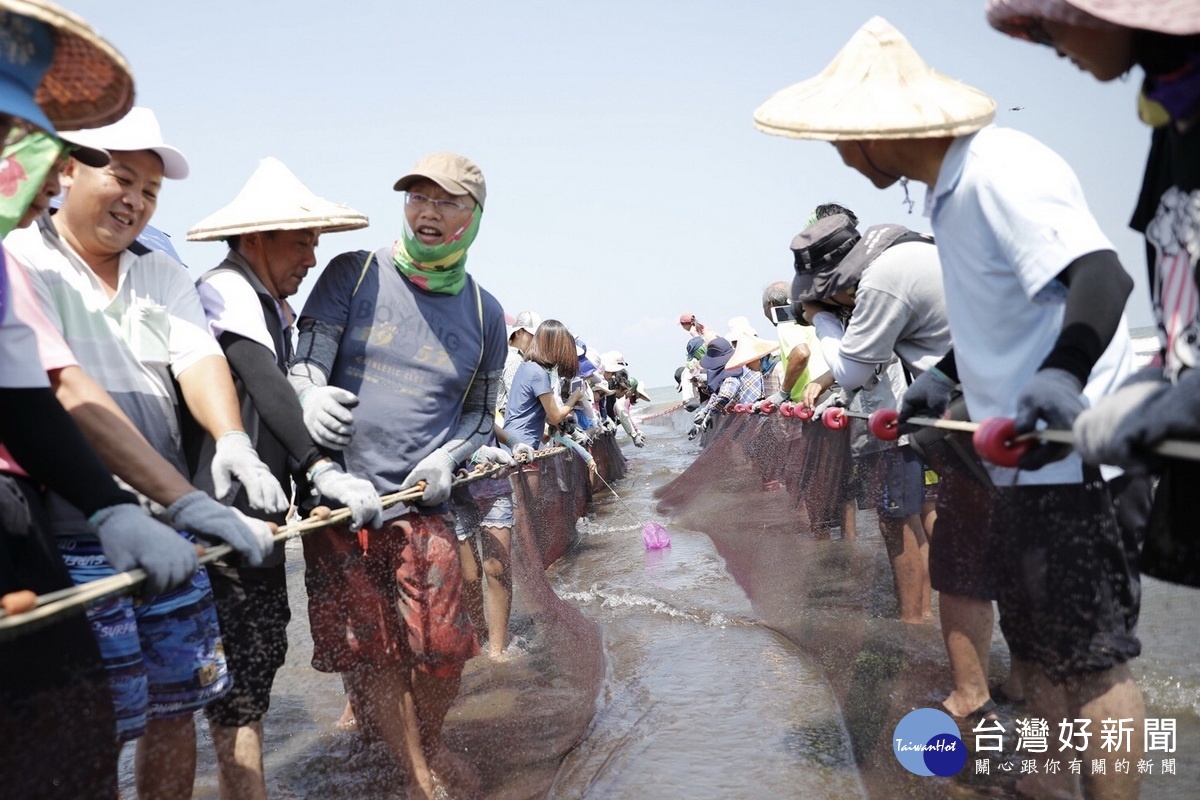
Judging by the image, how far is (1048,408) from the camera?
189 cm

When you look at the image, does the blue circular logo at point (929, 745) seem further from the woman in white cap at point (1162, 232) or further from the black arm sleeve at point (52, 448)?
the black arm sleeve at point (52, 448)

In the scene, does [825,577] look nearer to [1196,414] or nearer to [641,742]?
[641,742]

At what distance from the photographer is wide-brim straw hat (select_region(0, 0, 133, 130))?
1492 millimetres

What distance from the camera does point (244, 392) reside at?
9.57ft

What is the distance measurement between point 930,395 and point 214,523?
80.2 inches

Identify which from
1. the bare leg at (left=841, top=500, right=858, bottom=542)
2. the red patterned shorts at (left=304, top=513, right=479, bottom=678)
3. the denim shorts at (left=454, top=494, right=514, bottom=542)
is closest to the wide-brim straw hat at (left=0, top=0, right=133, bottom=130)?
the red patterned shorts at (left=304, top=513, right=479, bottom=678)

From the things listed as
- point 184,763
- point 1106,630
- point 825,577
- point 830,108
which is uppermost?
point 830,108

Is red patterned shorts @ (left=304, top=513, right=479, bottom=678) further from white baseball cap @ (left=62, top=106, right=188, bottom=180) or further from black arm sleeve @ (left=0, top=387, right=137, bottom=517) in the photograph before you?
white baseball cap @ (left=62, top=106, right=188, bottom=180)

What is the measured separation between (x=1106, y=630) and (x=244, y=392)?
7.96 feet

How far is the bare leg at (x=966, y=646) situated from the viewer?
264 cm

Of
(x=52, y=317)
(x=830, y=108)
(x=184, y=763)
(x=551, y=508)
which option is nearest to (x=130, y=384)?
(x=52, y=317)

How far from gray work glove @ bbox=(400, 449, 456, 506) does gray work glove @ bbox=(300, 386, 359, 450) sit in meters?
0.30

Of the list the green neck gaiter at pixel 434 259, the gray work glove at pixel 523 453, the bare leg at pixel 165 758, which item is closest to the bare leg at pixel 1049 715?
the bare leg at pixel 165 758

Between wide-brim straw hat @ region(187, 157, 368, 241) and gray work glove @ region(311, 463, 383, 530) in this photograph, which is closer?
gray work glove @ region(311, 463, 383, 530)
